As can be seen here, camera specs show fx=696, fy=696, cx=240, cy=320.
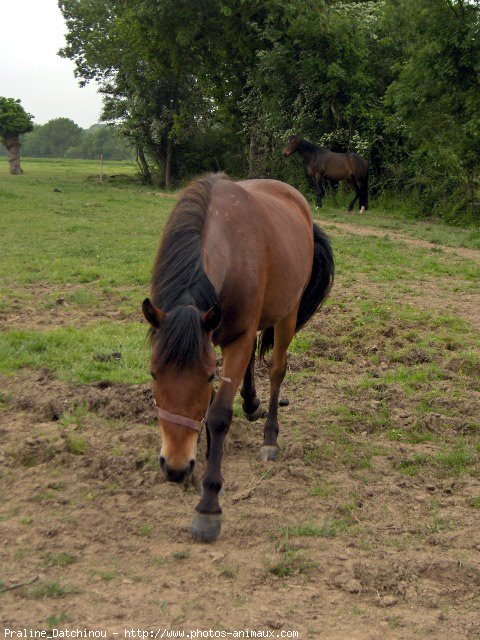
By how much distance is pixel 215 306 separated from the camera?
3455mm

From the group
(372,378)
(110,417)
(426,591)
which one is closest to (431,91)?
(372,378)

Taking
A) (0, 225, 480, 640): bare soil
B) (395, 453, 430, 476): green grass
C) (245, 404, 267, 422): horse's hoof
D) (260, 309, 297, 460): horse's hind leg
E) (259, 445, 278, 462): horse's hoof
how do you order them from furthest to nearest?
(245, 404, 267, 422): horse's hoof < (260, 309, 297, 460): horse's hind leg < (259, 445, 278, 462): horse's hoof < (395, 453, 430, 476): green grass < (0, 225, 480, 640): bare soil

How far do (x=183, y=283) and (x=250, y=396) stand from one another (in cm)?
197

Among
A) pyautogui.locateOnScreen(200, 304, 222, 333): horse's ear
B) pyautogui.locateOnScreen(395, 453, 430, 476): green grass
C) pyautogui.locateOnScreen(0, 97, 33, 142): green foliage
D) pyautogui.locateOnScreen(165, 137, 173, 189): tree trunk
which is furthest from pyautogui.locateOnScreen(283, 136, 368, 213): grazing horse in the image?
pyautogui.locateOnScreen(0, 97, 33, 142): green foliage

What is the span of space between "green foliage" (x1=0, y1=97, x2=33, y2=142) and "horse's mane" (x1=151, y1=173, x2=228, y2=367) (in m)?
35.6

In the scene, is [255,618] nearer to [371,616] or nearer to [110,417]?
[371,616]

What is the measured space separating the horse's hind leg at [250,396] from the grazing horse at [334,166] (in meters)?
15.8

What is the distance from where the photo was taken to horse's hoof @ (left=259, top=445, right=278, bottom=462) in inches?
188

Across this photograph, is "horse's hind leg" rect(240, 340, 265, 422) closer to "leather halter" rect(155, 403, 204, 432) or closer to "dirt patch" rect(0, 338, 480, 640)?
"dirt patch" rect(0, 338, 480, 640)

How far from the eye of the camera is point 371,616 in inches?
117

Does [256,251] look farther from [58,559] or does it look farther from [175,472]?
[58,559]

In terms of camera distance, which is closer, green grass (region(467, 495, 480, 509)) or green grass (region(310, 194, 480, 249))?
green grass (region(467, 495, 480, 509))

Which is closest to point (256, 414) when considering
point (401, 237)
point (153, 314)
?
point (153, 314)

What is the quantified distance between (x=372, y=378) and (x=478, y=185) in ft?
44.6
